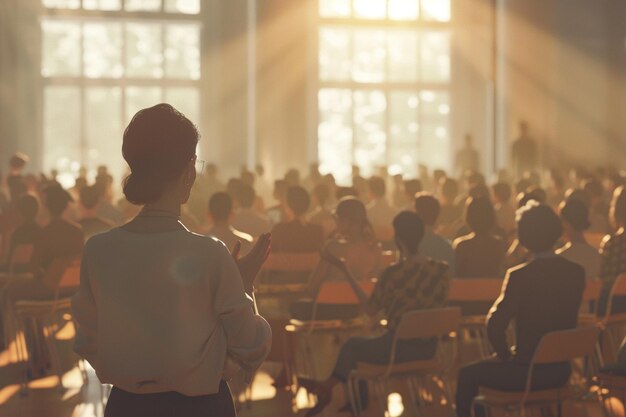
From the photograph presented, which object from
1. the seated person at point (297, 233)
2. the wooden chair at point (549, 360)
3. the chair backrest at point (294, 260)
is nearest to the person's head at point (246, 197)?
the seated person at point (297, 233)

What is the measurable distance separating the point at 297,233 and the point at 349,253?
1.50 meters

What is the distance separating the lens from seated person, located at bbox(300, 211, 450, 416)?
585 cm

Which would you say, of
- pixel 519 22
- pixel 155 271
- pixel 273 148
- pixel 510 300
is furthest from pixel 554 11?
pixel 155 271

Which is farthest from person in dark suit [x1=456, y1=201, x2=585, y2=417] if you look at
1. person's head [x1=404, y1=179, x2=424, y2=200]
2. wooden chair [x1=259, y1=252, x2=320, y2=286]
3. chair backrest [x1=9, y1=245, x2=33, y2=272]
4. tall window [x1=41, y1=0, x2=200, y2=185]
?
tall window [x1=41, y1=0, x2=200, y2=185]

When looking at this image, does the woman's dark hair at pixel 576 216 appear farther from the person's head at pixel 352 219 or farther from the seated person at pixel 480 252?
the person's head at pixel 352 219

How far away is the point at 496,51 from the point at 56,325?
48.0 feet

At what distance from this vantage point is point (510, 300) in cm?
502

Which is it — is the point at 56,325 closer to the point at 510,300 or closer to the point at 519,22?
the point at 510,300

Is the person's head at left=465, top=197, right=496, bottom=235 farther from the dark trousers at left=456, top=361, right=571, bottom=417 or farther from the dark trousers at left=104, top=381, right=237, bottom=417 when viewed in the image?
the dark trousers at left=104, top=381, right=237, bottom=417

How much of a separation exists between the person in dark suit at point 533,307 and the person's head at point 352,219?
6.69ft

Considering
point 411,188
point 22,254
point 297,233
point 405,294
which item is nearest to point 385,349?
point 405,294

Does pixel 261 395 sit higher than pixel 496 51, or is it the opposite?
pixel 496 51

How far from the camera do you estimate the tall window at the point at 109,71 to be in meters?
22.2

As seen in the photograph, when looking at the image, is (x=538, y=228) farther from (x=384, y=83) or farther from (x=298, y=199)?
(x=384, y=83)
